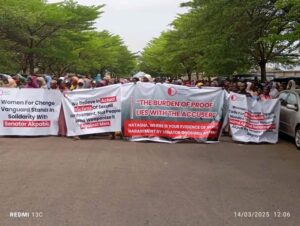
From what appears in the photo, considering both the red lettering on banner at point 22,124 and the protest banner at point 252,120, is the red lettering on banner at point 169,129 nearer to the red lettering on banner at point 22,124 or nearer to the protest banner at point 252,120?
the protest banner at point 252,120

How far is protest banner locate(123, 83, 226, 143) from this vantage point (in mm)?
11859

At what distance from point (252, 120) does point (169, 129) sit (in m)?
2.23

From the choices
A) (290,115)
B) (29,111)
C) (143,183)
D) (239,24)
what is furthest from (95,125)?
(239,24)

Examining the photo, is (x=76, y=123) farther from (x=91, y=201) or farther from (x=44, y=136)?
(x=91, y=201)

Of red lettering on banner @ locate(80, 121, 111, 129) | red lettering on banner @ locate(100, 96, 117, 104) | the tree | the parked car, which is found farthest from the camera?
the tree

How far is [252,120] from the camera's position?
12164 millimetres

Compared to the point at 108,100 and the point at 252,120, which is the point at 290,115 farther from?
the point at 108,100

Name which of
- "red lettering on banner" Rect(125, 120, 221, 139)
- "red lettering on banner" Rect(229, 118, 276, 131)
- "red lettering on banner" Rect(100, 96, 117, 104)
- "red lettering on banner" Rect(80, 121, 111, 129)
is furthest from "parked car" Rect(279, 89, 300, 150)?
"red lettering on banner" Rect(80, 121, 111, 129)

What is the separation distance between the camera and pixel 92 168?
8250 millimetres

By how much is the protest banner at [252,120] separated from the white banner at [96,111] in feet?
9.92

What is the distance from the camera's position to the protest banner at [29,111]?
39.4 ft

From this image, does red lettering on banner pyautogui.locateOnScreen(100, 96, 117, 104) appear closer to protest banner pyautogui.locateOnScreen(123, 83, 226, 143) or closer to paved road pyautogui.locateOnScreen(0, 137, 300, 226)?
protest banner pyautogui.locateOnScreen(123, 83, 226, 143)

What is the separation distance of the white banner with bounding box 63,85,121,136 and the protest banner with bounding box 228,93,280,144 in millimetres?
3024

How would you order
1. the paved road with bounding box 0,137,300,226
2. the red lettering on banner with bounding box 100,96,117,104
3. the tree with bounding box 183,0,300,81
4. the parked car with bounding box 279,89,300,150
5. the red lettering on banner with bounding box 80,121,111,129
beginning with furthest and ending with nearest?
the tree with bounding box 183,0,300,81 < the red lettering on banner with bounding box 100,96,117,104 < the red lettering on banner with bounding box 80,121,111,129 < the parked car with bounding box 279,89,300,150 < the paved road with bounding box 0,137,300,226
